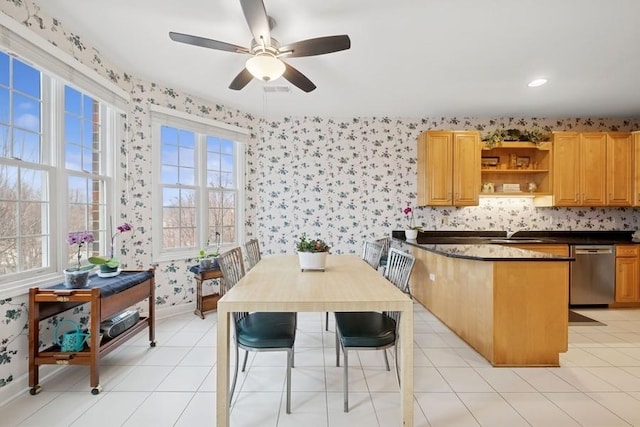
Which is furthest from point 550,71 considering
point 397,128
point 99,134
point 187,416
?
point 99,134

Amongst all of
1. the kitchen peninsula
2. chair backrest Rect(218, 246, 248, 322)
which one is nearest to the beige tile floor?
the kitchen peninsula

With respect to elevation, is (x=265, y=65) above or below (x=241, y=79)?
below

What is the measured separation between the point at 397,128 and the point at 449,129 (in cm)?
75

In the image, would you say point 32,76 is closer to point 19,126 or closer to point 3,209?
point 19,126

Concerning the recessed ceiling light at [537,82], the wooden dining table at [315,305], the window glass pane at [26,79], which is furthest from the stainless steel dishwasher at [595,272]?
the window glass pane at [26,79]

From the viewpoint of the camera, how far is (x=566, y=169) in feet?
13.5

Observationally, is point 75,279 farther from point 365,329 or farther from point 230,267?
point 365,329

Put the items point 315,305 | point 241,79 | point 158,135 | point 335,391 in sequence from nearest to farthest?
point 315,305 → point 335,391 → point 241,79 → point 158,135

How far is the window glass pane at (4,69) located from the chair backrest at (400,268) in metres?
3.02

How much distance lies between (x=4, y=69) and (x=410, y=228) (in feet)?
14.0

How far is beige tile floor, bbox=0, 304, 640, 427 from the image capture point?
5.89 ft

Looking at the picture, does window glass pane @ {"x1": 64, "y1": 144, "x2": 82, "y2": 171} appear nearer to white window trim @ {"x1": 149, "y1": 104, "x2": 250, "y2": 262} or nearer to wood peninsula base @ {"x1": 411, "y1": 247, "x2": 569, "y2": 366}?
white window trim @ {"x1": 149, "y1": 104, "x2": 250, "y2": 262}

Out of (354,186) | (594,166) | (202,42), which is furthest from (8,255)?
(594,166)

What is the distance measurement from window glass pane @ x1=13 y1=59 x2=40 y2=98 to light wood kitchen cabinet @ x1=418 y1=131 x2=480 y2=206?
13.2ft
